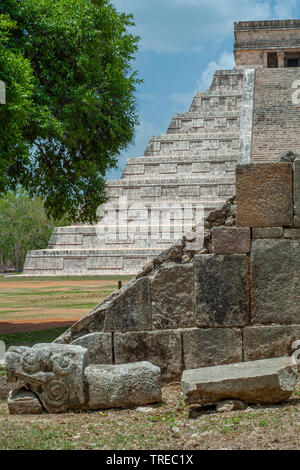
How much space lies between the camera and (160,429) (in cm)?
504

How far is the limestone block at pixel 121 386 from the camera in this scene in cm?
572

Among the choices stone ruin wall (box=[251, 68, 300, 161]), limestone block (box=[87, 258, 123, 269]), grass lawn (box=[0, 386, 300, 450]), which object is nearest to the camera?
grass lawn (box=[0, 386, 300, 450])

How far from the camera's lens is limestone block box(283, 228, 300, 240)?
6.39 meters

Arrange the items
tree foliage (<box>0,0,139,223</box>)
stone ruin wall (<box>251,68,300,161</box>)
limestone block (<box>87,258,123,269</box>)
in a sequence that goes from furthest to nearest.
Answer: stone ruin wall (<box>251,68,300,161</box>) < limestone block (<box>87,258,123,269</box>) < tree foliage (<box>0,0,139,223</box>)

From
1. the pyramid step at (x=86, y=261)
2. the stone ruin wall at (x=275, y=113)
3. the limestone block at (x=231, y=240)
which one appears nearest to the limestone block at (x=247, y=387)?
the limestone block at (x=231, y=240)

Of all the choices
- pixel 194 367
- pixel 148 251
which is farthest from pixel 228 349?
pixel 148 251

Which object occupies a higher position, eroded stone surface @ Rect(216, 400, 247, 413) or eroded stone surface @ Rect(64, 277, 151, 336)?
eroded stone surface @ Rect(64, 277, 151, 336)

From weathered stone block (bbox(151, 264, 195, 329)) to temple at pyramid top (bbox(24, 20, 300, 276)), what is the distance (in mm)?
15607

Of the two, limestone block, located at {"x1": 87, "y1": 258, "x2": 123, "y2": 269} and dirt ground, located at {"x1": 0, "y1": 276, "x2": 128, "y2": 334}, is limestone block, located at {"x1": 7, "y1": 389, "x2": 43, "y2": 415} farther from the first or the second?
limestone block, located at {"x1": 87, "y1": 258, "x2": 123, "y2": 269}

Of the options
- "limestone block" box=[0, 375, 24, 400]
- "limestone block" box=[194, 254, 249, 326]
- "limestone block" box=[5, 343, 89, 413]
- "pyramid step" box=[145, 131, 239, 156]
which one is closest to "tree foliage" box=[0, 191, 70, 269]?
"pyramid step" box=[145, 131, 239, 156]

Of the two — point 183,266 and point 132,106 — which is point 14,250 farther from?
point 183,266

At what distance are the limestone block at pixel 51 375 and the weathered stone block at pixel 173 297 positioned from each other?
118cm

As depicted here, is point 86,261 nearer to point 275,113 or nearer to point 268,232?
point 275,113
